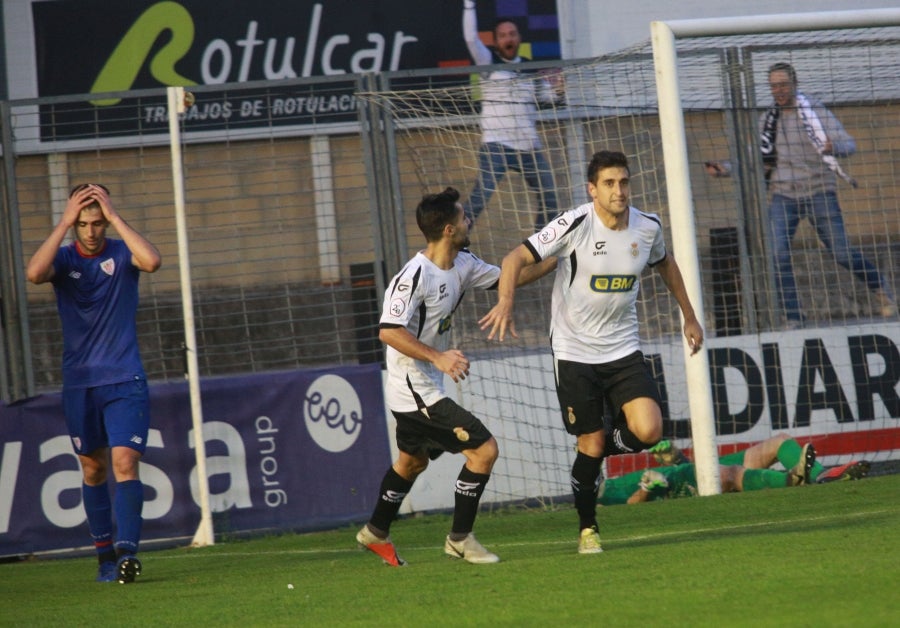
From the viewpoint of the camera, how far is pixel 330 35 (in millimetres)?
18969

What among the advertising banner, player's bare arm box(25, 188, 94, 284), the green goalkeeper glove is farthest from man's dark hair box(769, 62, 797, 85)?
the advertising banner

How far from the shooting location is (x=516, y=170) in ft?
35.1

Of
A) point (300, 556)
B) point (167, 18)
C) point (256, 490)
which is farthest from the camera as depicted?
point (167, 18)

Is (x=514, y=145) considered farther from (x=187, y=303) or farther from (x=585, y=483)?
(x=585, y=483)

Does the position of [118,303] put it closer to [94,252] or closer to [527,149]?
[94,252]

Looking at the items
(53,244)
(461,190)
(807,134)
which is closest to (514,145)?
(461,190)

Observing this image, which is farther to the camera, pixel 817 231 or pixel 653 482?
pixel 817 231

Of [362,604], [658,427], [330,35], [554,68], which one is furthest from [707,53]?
[330,35]

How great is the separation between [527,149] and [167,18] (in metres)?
9.74

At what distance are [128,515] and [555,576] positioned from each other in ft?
8.69

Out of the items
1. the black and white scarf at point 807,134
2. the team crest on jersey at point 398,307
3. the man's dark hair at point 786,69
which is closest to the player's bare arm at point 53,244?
the team crest on jersey at point 398,307

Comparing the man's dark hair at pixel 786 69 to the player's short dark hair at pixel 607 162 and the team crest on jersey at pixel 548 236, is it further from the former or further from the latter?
the team crest on jersey at pixel 548 236

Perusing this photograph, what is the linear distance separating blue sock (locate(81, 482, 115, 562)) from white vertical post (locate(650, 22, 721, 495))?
13.7ft

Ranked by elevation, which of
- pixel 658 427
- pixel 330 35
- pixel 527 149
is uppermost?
pixel 330 35
